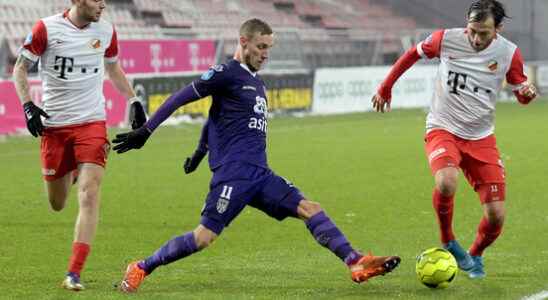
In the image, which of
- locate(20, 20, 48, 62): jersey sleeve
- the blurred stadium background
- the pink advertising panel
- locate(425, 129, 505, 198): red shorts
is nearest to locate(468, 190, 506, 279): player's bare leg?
locate(425, 129, 505, 198): red shorts

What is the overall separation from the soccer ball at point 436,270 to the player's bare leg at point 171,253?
4.63 ft

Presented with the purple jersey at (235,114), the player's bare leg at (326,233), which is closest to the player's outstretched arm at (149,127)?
the purple jersey at (235,114)

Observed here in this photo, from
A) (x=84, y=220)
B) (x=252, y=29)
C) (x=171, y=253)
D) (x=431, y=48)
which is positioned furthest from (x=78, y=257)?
(x=431, y=48)

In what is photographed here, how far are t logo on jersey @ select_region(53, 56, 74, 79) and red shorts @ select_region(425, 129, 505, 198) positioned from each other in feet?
8.89

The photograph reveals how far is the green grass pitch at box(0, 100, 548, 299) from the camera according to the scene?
795 centimetres

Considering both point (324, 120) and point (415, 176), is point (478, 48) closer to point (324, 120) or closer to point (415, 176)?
point (415, 176)

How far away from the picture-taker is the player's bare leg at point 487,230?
8.43 meters

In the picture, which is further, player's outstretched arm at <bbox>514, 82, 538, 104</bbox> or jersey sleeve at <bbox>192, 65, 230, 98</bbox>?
player's outstretched arm at <bbox>514, 82, 538, 104</bbox>

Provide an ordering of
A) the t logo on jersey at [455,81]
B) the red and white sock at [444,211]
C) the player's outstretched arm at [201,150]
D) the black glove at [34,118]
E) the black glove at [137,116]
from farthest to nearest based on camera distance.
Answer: the t logo on jersey at [455,81] < the red and white sock at [444,211] < the black glove at [137,116] < the black glove at [34,118] < the player's outstretched arm at [201,150]

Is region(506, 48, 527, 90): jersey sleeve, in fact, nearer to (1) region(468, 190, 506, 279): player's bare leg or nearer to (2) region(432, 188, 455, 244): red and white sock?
(1) region(468, 190, 506, 279): player's bare leg

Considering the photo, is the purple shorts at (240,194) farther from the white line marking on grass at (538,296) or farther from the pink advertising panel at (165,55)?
the pink advertising panel at (165,55)

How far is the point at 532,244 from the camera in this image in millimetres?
9906

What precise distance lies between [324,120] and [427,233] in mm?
17509

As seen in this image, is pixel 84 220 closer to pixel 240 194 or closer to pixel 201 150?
pixel 201 150
